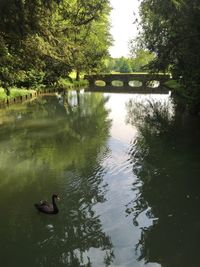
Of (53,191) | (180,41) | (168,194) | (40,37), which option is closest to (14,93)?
(180,41)

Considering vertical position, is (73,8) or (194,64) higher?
(73,8)

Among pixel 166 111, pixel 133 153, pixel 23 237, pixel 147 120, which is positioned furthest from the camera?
pixel 166 111

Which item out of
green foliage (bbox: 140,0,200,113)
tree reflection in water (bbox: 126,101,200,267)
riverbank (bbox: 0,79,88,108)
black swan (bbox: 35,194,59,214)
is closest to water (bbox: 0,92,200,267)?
tree reflection in water (bbox: 126,101,200,267)

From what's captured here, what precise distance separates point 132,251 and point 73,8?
11.8 m

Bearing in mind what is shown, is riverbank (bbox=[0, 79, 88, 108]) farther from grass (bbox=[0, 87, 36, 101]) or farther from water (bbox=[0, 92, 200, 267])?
water (bbox=[0, 92, 200, 267])

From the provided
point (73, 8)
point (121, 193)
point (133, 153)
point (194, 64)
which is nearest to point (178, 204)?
→ point (121, 193)

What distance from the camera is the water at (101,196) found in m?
9.88

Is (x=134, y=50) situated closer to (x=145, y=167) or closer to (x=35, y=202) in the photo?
(x=145, y=167)

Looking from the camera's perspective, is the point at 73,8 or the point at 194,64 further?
the point at 194,64

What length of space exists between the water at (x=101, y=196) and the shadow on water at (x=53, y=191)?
0.03 meters

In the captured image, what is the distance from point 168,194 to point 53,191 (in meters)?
4.02

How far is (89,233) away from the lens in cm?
1081

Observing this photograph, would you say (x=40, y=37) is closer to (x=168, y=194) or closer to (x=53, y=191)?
(x=53, y=191)

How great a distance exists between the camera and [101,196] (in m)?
13.4
